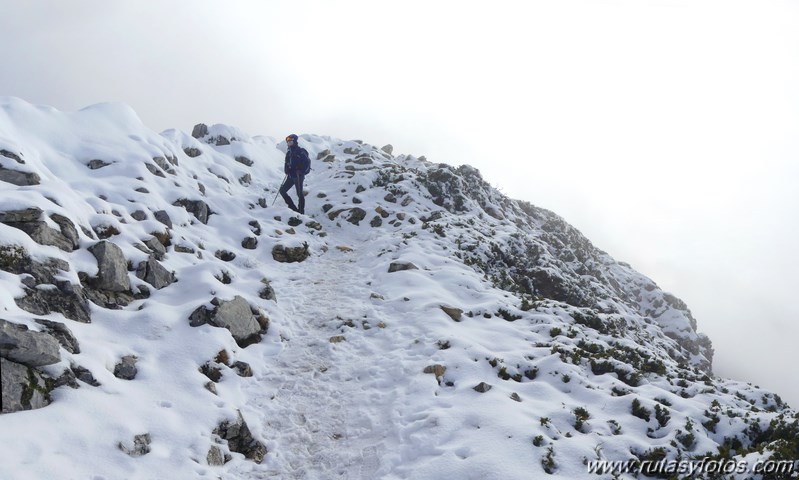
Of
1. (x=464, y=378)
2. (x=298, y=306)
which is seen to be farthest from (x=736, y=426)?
(x=298, y=306)

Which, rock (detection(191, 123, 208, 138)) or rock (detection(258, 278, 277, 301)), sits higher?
rock (detection(191, 123, 208, 138))

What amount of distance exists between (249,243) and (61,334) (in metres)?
8.63

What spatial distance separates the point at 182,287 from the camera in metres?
10.7

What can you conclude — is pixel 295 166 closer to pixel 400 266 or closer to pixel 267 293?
pixel 400 266

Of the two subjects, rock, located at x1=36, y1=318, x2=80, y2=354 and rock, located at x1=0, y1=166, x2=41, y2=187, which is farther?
rock, located at x1=0, y1=166, x2=41, y2=187

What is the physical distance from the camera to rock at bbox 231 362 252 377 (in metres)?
8.88

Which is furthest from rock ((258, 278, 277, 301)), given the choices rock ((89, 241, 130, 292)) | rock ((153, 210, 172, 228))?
rock ((153, 210, 172, 228))

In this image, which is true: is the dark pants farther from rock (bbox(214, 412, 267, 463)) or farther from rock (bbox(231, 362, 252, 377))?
rock (bbox(214, 412, 267, 463))

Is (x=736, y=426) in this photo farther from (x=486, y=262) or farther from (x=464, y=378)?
(x=486, y=262)

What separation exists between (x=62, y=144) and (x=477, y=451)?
50.6 feet

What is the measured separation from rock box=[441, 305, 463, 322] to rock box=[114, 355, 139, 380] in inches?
303

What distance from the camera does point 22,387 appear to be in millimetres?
5887

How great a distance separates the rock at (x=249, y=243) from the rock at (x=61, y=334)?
829cm

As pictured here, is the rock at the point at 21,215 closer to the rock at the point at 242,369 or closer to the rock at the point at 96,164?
the rock at the point at 242,369
